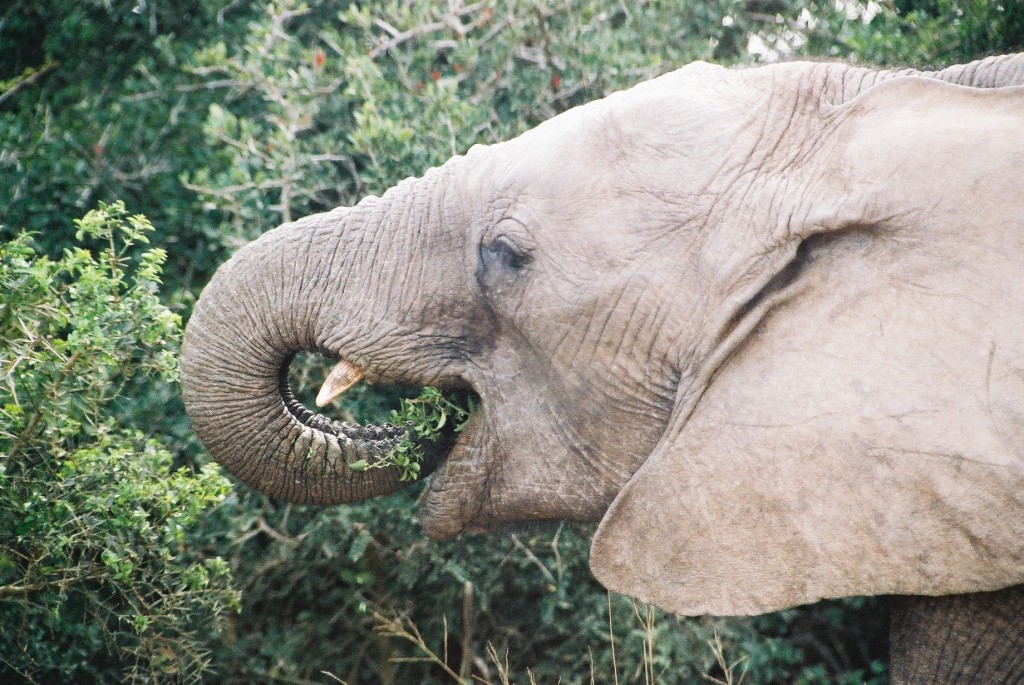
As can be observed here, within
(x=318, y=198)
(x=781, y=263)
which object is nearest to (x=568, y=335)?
(x=781, y=263)

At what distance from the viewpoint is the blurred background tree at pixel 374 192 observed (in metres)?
4.67

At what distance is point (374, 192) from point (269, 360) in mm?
1566

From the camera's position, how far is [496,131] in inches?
198

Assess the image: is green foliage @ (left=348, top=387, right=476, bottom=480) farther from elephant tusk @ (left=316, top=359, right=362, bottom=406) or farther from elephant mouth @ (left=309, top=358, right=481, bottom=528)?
elephant tusk @ (left=316, top=359, right=362, bottom=406)

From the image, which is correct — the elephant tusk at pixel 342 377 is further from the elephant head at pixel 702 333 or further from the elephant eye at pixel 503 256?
the elephant eye at pixel 503 256

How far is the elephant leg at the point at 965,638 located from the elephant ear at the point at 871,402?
35cm

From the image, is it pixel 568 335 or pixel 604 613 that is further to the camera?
pixel 604 613

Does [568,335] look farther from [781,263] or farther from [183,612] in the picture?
[183,612]

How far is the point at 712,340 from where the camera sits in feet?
9.86

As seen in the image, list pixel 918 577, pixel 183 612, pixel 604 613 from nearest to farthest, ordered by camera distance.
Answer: pixel 918 577
pixel 183 612
pixel 604 613

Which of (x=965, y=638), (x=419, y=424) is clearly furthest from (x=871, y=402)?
(x=419, y=424)

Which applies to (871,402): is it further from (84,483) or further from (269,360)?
(84,483)

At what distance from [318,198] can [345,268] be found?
166 centimetres

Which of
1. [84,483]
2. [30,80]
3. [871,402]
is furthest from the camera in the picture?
[30,80]
